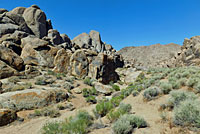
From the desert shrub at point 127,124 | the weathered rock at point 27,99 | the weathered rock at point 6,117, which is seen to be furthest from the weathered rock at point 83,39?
the desert shrub at point 127,124

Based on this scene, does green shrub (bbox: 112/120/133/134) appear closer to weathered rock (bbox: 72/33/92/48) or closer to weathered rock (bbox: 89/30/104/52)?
weathered rock (bbox: 89/30/104/52)

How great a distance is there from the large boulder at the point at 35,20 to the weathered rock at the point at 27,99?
28558 mm

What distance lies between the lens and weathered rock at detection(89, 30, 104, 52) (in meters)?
59.5

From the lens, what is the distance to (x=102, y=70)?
67.9ft

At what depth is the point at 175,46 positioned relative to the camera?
100688 millimetres

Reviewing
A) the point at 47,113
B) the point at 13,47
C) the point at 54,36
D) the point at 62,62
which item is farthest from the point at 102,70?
the point at 54,36

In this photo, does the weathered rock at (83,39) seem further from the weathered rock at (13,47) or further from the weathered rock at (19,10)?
the weathered rock at (13,47)

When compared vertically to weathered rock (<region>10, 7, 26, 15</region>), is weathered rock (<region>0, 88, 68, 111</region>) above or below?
below

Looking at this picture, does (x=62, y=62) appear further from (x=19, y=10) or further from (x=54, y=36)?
(x=19, y=10)

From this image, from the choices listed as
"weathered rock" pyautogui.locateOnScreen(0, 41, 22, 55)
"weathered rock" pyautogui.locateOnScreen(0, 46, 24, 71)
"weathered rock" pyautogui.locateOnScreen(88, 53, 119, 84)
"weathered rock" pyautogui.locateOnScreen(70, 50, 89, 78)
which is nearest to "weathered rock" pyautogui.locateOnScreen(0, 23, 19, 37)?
"weathered rock" pyautogui.locateOnScreen(0, 41, 22, 55)

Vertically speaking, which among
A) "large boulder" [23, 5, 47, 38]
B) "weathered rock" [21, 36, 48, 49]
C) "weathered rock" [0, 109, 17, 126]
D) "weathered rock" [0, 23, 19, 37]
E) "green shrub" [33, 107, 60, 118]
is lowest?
"green shrub" [33, 107, 60, 118]

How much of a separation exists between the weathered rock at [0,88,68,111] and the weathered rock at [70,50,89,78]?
9588 mm

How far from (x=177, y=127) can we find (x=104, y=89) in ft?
39.3

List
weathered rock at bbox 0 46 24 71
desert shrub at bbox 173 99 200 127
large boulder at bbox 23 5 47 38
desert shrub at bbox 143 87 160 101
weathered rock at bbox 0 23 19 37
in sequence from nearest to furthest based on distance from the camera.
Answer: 1. desert shrub at bbox 173 99 200 127
2. desert shrub at bbox 143 87 160 101
3. weathered rock at bbox 0 46 24 71
4. weathered rock at bbox 0 23 19 37
5. large boulder at bbox 23 5 47 38
